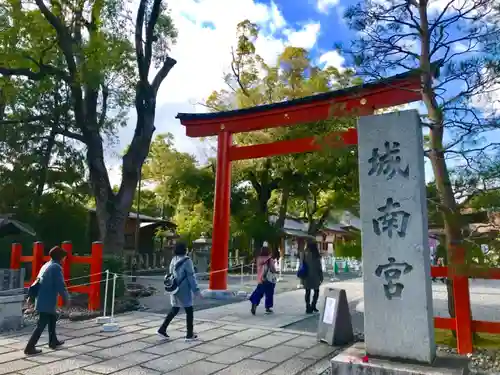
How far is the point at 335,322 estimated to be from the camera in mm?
6355

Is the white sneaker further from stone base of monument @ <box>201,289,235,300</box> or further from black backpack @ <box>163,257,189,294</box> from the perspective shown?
stone base of monument @ <box>201,289,235,300</box>

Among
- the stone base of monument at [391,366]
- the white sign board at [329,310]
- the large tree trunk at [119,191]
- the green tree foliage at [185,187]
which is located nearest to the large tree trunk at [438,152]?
the stone base of monument at [391,366]

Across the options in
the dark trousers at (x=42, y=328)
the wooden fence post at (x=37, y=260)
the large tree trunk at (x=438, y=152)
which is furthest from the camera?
the wooden fence post at (x=37, y=260)

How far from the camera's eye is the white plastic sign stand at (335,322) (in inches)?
250

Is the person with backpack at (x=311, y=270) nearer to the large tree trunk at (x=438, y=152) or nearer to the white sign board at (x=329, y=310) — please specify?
the white sign board at (x=329, y=310)

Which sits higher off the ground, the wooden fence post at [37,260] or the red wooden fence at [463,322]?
the wooden fence post at [37,260]

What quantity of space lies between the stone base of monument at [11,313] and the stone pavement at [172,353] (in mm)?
392

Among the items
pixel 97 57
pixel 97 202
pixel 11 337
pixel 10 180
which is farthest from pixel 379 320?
pixel 10 180

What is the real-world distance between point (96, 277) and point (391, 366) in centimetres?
680

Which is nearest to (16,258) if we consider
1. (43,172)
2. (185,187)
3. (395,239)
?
(43,172)

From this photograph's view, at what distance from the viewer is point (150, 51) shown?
1326 centimetres

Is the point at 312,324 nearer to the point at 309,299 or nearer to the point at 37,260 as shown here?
the point at 309,299

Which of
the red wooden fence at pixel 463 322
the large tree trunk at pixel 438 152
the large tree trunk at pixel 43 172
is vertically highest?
the large tree trunk at pixel 43 172

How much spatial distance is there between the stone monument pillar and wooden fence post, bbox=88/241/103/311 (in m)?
6.28
